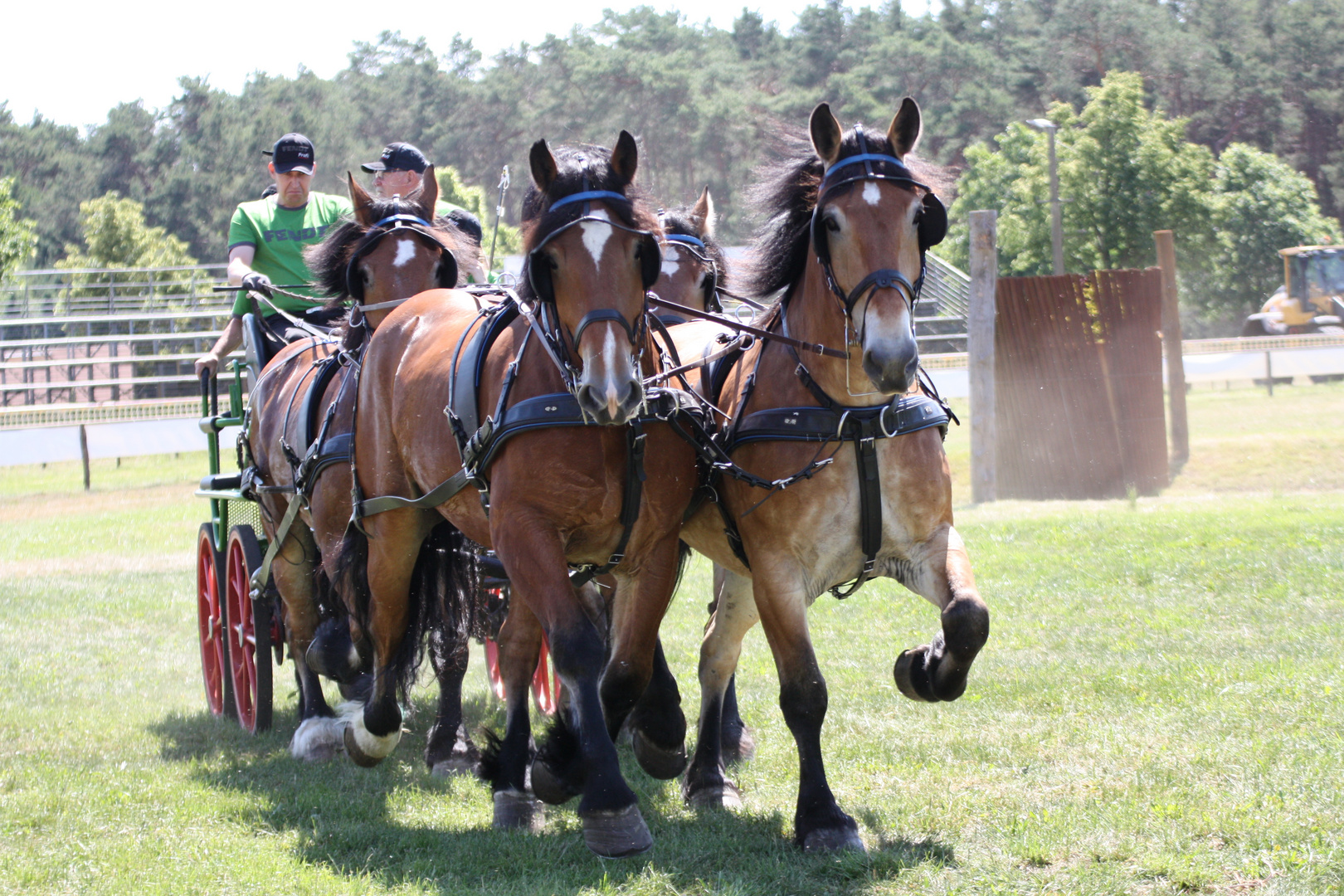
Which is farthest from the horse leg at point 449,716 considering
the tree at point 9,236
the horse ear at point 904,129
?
the tree at point 9,236

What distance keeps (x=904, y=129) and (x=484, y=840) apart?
266 cm

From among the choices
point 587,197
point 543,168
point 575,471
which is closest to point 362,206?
point 543,168

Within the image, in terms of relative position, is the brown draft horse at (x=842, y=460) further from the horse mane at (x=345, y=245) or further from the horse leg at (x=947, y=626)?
the horse mane at (x=345, y=245)

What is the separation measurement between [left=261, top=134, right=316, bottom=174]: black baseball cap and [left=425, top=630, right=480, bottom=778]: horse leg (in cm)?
268

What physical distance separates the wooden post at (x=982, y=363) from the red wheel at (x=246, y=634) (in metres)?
7.95

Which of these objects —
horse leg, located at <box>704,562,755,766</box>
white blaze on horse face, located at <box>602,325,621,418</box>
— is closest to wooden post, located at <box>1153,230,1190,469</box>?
horse leg, located at <box>704,562,755,766</box>

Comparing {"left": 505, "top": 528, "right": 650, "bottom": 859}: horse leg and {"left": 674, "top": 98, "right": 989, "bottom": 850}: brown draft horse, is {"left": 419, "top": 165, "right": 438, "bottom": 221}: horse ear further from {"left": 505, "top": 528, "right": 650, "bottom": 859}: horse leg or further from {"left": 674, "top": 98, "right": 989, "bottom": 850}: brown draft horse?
{"left": 505, "top": 528, "right": 650, "bottom": 859}: horse leg

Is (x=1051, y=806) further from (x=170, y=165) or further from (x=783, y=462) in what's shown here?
(x=170, y=165)

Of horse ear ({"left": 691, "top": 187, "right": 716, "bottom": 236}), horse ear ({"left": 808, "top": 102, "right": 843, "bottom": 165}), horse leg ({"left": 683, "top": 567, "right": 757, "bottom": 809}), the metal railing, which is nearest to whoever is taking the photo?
horse ear ({"left": 808, "top": 102, "right": 843, "bottom": 165})

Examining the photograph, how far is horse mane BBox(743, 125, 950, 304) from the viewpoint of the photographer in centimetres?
434

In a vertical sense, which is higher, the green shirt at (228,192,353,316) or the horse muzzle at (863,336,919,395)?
the green shirt at (228,192,353,316)

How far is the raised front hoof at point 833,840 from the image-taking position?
3.84 m

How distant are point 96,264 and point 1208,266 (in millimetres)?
31507

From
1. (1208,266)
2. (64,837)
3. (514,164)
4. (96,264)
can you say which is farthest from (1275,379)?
(514,164)
